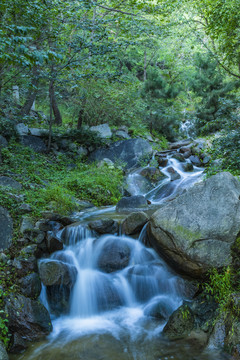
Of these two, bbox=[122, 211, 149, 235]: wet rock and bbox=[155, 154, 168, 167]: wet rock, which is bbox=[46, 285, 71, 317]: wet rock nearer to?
bbox=[122, 211, 149, 235]: wet rock

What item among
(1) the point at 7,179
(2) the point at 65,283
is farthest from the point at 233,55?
(2) the point at 65,283

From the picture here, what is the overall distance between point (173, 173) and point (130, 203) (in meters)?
3.58

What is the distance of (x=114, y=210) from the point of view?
831 cm

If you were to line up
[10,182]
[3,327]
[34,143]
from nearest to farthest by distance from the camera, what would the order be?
[3,327] < [10,182] < [34,143]

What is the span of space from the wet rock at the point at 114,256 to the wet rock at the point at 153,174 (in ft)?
18.5

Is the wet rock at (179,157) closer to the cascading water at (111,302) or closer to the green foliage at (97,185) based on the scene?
the green foliage at (97,185)

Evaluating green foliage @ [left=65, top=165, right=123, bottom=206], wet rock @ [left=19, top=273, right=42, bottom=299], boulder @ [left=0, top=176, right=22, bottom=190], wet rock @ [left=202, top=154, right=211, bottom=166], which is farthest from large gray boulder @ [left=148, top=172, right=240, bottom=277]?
wet rock @ [left=202, top=154, right=211, bottom=166]

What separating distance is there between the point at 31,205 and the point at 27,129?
602cm

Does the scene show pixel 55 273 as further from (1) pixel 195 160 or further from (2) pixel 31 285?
(1) pixel 195 160

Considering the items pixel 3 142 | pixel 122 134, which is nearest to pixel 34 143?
pixel 3 142

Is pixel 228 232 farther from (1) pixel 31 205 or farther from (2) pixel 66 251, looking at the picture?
(1) pixel 31 205

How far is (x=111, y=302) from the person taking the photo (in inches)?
198

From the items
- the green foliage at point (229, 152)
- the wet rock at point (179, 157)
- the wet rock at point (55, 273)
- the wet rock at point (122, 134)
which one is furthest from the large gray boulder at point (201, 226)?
the wet rock at point (122, 134)

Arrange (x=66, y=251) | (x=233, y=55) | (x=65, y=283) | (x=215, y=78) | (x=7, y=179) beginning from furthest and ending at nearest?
(x=215, y=78), (x=233, y=55), (x=7, y=179), (x=66, y=251), (x=65, y=283)
